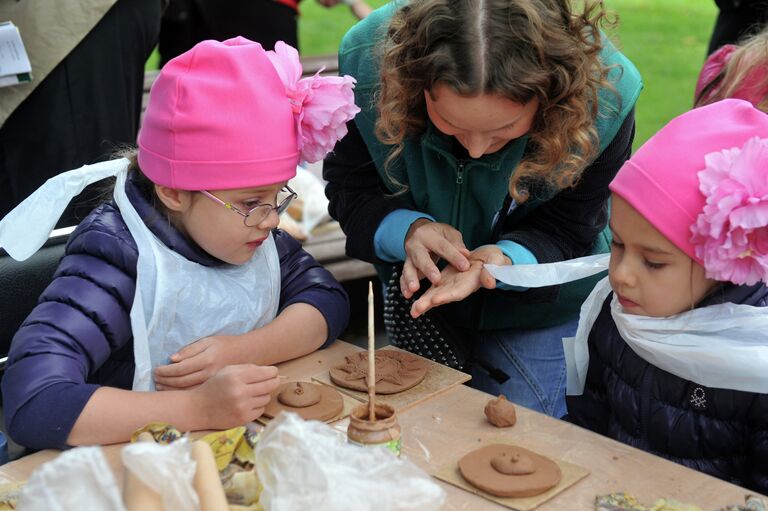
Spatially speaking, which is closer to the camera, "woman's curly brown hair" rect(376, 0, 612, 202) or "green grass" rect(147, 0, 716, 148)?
"woman's curly brown hair" rect(376, 0, 612, 202)

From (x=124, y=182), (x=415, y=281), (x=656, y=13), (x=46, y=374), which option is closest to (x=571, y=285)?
(x=415, y=281)

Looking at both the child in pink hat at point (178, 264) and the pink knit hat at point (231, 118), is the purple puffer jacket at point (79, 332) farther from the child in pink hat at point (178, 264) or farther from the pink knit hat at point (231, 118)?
the pink knit hat at point (231, 118)

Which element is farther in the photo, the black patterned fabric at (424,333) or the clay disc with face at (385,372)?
the black patterned fabric at (424,333)

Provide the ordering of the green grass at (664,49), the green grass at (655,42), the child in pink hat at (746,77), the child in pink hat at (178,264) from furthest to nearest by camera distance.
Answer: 1. the green grass at (655,42)
2. the green grass at (664,49)
3. the child in pink hat at (746,77)
4. the child in pink hat at (178,264)

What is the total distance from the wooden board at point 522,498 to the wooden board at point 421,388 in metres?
0.25

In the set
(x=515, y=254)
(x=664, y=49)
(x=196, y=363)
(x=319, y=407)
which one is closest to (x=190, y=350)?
(x=196, y=363)

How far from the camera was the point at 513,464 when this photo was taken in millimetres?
1624

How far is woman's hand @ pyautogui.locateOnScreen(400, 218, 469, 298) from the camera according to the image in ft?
7.07

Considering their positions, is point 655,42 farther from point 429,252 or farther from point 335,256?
point 429,252

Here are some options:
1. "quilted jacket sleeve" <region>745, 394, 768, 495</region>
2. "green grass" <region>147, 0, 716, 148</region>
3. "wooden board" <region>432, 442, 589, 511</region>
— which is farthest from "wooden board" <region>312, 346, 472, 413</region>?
"green grass" <region>147, 0, 716, 148</region>

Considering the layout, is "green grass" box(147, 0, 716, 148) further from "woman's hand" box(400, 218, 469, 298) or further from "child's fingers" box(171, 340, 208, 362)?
"child's fingers" box(171, 340, 208, 362)

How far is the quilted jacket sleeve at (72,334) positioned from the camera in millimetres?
1715

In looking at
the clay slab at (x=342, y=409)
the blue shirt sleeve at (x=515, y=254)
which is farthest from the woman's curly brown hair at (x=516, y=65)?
the clay slab at (x=342, y=409)

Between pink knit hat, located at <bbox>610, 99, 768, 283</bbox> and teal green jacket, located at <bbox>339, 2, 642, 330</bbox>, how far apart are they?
0.39 m
